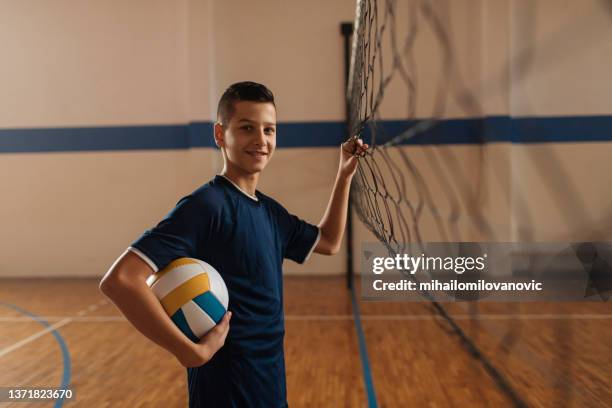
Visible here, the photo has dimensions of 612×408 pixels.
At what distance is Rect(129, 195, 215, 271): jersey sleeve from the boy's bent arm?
0.08 ft

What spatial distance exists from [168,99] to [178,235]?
196 inches

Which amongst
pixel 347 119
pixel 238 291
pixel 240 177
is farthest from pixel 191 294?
pixel 347 119

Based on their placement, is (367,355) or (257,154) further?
(367,355)

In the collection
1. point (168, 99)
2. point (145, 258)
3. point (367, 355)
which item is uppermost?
point (168, 99)

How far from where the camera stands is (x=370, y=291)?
5168 mm

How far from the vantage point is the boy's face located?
123cm

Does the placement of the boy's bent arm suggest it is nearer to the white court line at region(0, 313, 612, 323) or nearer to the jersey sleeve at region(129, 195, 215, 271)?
the jersey sleeve at region(129, 195, 215, 271)

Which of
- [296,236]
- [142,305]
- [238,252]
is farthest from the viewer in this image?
[296,236]

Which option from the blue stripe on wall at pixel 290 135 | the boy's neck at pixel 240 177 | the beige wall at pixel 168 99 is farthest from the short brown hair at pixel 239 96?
the beige wall at pixel 168 99

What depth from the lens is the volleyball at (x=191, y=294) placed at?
1157 millimetres

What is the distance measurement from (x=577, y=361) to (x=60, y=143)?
5.36m

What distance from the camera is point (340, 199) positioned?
1602 millimetres

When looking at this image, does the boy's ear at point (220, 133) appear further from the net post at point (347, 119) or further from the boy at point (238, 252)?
the net post at point (347, 119)

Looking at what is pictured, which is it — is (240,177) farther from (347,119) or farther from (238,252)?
(347,119)
